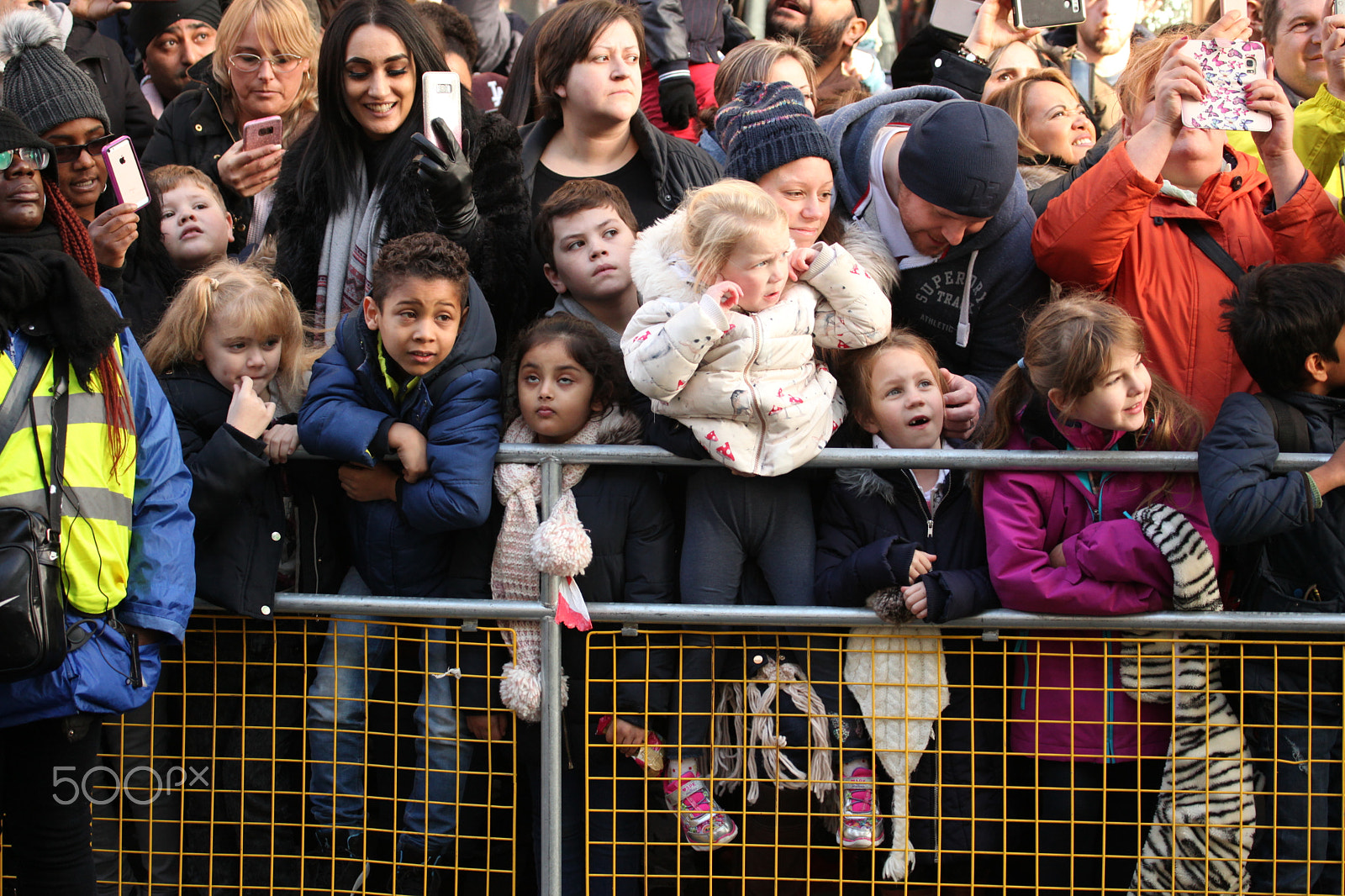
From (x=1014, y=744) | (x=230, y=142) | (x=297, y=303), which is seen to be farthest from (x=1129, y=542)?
(x=230, y=142)

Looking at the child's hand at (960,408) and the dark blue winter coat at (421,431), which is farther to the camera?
the child's hand at (960,408)

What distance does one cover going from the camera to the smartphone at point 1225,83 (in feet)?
11.7

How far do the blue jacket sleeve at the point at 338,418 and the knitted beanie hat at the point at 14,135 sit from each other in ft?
3.13

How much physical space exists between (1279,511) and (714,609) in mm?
1517

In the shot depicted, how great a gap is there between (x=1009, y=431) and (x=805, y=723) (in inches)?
41.3

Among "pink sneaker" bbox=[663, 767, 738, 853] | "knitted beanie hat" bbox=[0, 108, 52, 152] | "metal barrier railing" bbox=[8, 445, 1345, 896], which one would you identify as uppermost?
"knitted beanie hat" bbox=[0, 108, 52, 152]

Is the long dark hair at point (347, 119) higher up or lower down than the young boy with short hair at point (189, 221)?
higher up

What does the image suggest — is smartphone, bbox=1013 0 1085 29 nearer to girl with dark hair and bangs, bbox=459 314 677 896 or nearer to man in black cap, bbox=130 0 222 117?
girl with dark hair and bangs, bbox=459 314 677 896

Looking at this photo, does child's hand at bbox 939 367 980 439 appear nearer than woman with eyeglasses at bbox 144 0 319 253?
Yes

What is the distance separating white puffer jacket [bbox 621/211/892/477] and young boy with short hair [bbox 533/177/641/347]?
0.36m

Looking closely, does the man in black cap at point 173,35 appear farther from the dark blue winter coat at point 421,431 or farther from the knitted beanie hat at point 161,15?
the dark blue winter coat at point 421,431

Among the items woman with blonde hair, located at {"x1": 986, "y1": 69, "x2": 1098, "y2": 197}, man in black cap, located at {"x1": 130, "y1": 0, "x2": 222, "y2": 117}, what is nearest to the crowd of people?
woman with blonde hair, located at {"x1": 986, "y1": 69, "x2": 1098, "y2": 197}

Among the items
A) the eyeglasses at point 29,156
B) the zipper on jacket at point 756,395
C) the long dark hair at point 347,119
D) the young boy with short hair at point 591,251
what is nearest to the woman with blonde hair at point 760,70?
the young boy with short hair at point 591,251

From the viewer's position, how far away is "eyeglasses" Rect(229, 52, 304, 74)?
4.93m
